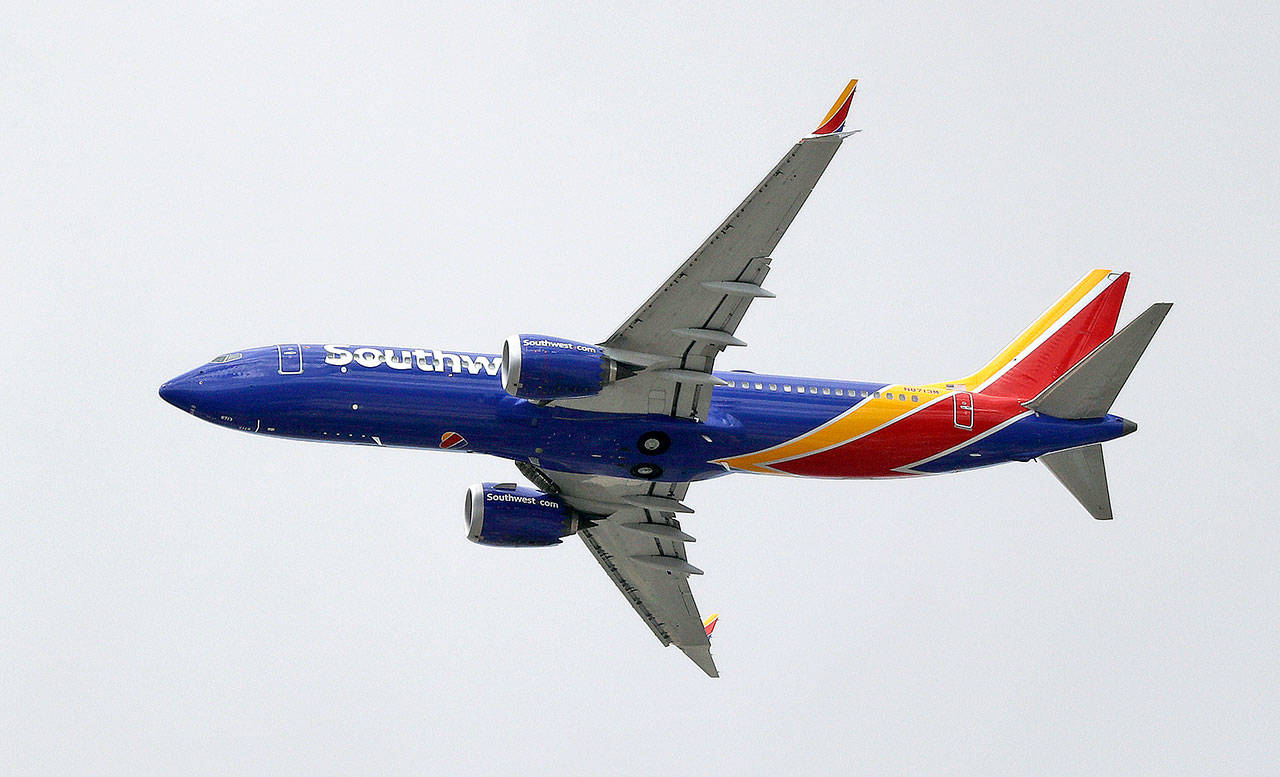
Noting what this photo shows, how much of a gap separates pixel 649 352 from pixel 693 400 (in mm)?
2432

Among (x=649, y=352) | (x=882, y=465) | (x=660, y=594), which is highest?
(x=649, y=352)

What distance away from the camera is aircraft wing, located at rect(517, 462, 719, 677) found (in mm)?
55906

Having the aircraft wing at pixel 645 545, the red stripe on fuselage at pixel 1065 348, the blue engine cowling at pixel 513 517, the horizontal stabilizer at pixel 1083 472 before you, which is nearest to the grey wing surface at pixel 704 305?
the aircraft wing at pixel 645 545

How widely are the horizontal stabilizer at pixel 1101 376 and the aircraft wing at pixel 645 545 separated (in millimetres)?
12908

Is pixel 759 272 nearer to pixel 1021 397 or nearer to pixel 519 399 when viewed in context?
pixel 519 399

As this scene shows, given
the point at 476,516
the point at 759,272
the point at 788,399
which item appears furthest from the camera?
the point at 476,516

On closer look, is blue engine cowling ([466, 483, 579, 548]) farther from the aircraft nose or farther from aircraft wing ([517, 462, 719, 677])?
the aircraft nose

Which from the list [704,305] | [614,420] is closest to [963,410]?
[704,305]

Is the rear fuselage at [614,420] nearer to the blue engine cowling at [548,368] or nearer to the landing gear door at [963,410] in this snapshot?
the landing gear door at [963,410]

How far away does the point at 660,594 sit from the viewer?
5931 cm

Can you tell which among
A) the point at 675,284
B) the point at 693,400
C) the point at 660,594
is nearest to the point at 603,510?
the point at 660,594

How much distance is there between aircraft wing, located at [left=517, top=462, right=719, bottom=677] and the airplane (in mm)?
175

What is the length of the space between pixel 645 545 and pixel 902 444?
11.3 m

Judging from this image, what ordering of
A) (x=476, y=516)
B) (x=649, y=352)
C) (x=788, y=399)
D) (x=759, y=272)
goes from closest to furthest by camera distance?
(x=759, y=272), (x=649, y=352), (x=788, y=399), (x=476, y=516)
